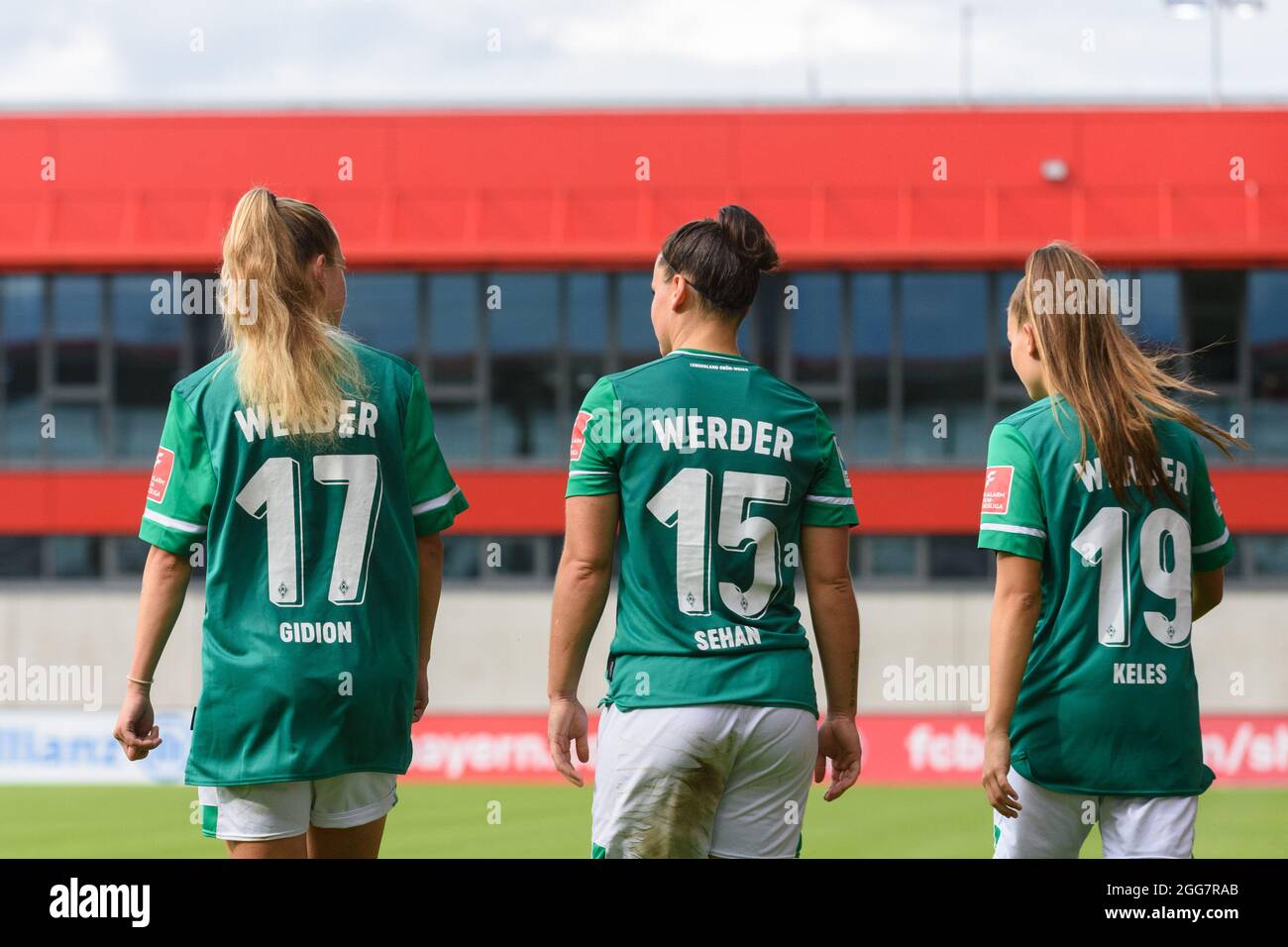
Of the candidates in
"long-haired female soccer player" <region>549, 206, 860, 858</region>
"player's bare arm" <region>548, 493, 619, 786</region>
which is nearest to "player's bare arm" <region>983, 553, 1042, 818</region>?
"long-haired female soccer player" <region>549, 206, 860, 858</region>

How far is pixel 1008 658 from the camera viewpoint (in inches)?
144

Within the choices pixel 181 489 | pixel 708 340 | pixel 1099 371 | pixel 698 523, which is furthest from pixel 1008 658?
pixel 181 489

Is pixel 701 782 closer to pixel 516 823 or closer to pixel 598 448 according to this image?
pixel 598 448

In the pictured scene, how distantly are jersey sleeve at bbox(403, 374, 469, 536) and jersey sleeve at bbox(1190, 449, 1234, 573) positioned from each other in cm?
181

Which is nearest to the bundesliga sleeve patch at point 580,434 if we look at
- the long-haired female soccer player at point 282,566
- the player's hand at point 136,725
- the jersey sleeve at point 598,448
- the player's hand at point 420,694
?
the jersey sleeve at point 598,448

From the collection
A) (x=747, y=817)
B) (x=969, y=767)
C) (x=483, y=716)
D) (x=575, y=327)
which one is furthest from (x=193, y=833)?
(x=575, y=327)

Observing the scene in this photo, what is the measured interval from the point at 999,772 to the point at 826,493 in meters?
0.77

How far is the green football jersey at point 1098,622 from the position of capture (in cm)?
367

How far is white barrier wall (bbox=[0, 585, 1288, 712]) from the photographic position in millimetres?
19984

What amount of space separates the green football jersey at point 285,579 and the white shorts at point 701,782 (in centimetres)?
55

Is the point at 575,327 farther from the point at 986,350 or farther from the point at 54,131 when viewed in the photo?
the point at 54,131

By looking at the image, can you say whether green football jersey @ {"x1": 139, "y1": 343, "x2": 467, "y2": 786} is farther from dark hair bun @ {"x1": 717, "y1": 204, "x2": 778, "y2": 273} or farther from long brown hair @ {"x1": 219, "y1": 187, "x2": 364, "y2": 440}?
dark hair bun @ {"x1": 717, "y1": 204, "x2": 778, "y2": 273}

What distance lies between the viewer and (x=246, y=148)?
832 inches

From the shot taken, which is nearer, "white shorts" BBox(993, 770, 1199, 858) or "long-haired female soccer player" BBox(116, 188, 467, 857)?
"long-haired female soccer player" BBox(116, 188, 467, 857)
